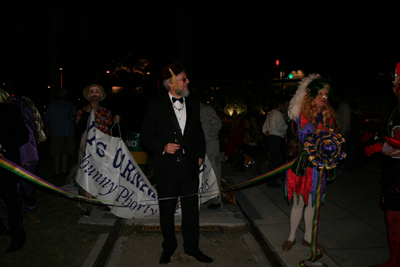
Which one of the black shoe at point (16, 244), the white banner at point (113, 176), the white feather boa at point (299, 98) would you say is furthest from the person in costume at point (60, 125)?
the white feather boa at point (299, 98)

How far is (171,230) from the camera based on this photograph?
3342 millimetres

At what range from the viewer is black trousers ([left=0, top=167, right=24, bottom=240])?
137 inches

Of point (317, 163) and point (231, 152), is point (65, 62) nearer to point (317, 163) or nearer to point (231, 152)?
point (231, 152)

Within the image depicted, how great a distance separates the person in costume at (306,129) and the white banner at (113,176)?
1341 millimetres

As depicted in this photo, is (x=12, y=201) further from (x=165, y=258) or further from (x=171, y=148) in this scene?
(x=171, y=148)

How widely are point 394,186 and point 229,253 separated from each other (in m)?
1.92

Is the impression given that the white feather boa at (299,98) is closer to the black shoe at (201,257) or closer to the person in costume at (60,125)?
the black shoe at (201,257)

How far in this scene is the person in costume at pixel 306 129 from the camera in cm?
329

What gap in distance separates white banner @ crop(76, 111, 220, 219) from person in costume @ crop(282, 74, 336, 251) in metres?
1.34

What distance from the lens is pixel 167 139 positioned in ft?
10.7

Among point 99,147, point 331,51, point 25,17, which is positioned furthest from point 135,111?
point 99,147

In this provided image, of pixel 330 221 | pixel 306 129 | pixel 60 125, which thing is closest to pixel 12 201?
pixel 306 129

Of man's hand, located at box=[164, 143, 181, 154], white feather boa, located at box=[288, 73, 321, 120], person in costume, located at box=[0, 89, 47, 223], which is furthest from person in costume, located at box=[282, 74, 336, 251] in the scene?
person in costume, located at box=[0, 89, 47, 223]

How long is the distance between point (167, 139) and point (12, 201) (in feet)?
6.74
